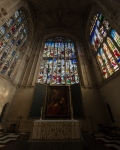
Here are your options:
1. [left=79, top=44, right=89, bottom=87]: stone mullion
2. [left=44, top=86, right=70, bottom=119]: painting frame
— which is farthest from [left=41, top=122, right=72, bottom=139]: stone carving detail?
[left=79, top=44, right=89, bottom=87]: stone mullion

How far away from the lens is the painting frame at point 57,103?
6.19m

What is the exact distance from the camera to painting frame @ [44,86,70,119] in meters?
6.19

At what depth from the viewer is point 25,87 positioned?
774 cm

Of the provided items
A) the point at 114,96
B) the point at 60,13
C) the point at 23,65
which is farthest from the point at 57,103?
the point at 60,13

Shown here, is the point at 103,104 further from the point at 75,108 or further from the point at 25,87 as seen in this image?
the point at 25,87

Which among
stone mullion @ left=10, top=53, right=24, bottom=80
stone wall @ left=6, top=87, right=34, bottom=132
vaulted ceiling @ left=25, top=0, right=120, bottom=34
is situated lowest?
stone wall @ left=6, top=87, right=34, bottom=132

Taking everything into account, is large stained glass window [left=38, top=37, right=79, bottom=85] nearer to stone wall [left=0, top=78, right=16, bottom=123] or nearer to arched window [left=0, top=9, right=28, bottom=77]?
stone wall [left=0, top=78, right=16, bottom=123]

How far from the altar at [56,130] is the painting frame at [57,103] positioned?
245cm

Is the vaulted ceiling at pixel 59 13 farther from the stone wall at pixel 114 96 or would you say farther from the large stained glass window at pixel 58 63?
the stone wall at pixel 114 96

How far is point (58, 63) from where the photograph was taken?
33.4 ft

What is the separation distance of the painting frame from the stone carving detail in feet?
8.03

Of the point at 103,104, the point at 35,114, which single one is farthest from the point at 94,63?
the point at 35,114

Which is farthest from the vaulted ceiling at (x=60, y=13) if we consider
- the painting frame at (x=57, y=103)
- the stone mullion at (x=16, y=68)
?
the painting frame at (x=57, y=103)

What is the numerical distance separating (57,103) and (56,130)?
3003 millimetres
